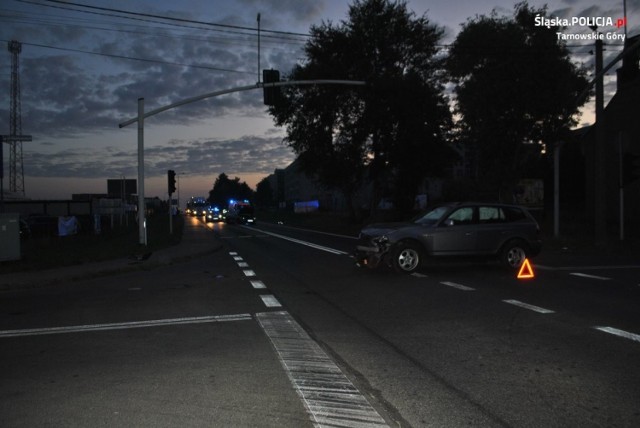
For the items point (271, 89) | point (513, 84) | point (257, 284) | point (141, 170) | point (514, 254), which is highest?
point (513, 84)

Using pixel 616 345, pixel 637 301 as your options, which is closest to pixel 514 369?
pixel 616 345

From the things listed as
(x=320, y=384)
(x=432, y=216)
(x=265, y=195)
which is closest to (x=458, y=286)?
(x=432, y=216)

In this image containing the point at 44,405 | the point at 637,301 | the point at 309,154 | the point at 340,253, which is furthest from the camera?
the point at 309,154

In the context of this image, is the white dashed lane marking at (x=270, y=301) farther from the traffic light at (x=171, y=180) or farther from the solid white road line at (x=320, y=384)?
the traffic light at (x=171, y=180)

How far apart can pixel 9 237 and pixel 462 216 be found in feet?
42.1

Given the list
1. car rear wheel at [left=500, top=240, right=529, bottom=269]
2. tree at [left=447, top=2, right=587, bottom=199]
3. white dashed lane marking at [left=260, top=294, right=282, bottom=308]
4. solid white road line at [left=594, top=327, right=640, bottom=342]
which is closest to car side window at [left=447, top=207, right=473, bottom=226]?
car rear wheel at [left=500, top=240, right=529, bottom=269]

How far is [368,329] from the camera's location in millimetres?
7270

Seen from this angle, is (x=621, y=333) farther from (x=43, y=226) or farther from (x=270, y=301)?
(x=43, y=226)

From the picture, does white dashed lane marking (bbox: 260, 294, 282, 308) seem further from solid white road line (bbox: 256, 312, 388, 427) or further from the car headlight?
the car headlight

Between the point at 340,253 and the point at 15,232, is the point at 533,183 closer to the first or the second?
the point at 340,253

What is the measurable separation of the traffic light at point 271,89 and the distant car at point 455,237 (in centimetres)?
751

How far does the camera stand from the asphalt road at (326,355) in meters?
4.32

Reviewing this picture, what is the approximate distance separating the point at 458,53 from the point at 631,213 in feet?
58.1

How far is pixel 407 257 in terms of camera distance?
1286 cm
